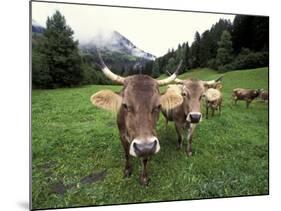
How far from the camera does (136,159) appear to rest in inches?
116

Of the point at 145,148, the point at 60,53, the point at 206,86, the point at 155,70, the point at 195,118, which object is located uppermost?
the point at 60,53

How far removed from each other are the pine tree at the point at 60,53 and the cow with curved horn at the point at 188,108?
0.74 m

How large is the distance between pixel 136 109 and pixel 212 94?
698 millimetres

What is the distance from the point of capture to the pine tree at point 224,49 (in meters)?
3.23

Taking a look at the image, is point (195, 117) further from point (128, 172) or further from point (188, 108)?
point (128, 172)

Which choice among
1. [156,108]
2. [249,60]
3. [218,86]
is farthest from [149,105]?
[249,60]

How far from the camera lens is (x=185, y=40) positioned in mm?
3111

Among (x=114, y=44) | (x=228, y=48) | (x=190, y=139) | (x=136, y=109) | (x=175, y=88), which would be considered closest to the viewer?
(x=136, y=109)

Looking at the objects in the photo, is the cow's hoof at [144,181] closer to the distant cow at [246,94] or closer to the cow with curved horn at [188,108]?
the cow with curved horn at [188,108]

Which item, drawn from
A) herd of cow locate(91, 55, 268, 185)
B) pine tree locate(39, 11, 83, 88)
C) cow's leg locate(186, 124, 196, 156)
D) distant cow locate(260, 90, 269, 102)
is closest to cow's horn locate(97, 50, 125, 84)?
herd of cow locate(91, 55, 268, 185)

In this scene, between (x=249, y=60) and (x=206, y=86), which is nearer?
(x=206, y=86)

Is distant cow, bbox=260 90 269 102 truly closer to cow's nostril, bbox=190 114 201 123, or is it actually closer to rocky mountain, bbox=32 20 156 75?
cow's nostril, bbox=190 114 201 123

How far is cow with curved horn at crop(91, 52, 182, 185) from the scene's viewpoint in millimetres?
2777

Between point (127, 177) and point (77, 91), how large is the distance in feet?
2.27
